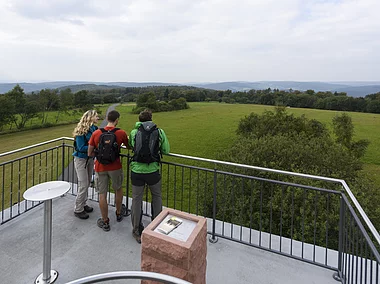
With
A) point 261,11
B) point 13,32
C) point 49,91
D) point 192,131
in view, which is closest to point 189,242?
point 261,11

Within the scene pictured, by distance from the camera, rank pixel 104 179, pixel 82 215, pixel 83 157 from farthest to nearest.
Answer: pixel 82 215
pixel 83 157
pixel 104 179

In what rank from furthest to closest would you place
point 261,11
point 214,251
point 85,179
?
point 261,11
point 85,179
point 214,251

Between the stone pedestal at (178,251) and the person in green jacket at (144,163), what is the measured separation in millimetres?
1009

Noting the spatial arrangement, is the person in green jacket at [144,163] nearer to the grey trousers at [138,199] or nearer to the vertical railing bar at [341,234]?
the grey trousers at [138,199]

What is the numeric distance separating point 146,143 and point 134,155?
0.25 metres

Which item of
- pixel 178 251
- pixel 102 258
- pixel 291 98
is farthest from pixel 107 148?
pixel 291 98

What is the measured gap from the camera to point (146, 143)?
323 cm

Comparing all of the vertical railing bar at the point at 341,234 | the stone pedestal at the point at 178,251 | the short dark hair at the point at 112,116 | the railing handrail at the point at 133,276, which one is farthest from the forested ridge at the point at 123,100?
the railing handrail at the point at 133,276

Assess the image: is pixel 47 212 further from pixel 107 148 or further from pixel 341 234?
pixel 341 234

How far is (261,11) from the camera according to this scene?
18094 millimetres

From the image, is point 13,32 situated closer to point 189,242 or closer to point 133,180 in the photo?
point 133,180

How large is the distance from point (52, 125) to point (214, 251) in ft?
168

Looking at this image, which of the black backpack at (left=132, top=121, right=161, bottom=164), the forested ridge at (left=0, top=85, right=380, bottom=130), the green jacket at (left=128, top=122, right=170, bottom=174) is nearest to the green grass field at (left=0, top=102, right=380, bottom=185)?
the forested ridge at (left=0, top=85, right=380, bottom=130)

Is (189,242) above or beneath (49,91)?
beneath
